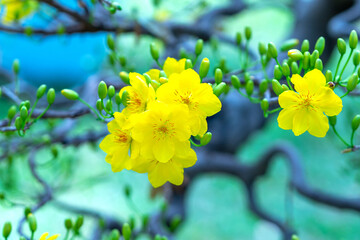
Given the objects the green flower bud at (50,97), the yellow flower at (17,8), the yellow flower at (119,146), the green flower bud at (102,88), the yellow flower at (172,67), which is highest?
the yellow flower at (172,67)

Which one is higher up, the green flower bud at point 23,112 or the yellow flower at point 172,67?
the yellow flower at point 172,67

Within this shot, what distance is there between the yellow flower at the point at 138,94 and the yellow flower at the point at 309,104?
0.38 feet

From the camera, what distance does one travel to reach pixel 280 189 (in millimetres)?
1907

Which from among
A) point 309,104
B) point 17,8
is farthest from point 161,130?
point 17,8

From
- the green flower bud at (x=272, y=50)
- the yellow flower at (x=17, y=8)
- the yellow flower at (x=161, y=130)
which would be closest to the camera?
the yellow flower at (x=161, y=130)

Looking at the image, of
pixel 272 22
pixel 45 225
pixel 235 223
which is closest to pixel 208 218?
pixel 235 223

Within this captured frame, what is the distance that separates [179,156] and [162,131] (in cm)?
3

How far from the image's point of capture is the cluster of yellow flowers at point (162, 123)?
0.34m

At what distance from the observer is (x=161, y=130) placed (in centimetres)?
35

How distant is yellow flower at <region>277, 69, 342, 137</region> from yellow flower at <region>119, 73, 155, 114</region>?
0.12m

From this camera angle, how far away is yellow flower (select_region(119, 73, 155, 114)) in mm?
348

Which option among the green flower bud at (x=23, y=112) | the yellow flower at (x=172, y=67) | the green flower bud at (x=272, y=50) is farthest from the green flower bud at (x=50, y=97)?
the green flower bud at (x=272, y=50)

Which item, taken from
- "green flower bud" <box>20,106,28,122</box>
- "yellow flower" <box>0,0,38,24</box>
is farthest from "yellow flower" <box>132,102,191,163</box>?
"yellow flower" <box>0,0,38,24</box>

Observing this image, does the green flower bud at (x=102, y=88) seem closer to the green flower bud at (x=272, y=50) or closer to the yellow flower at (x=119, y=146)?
the yellow flower at (x=119, y=146)
